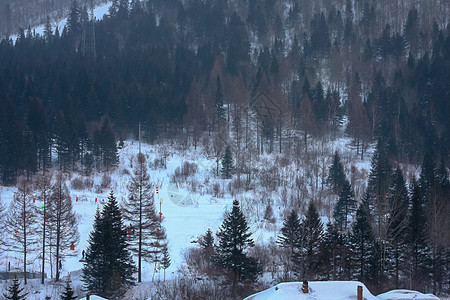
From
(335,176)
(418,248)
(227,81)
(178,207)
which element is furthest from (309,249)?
(227,81)

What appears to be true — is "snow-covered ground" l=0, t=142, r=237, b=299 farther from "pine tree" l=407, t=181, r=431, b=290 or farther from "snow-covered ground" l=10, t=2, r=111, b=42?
"snow-covered ground" l=10, t=2, r=111, b=42

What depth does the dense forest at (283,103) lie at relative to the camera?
78.8 feet

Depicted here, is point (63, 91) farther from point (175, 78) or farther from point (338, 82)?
point (338, 82)

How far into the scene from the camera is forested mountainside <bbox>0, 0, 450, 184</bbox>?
157 feet

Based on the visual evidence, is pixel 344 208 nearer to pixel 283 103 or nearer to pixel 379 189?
pixel 379 189

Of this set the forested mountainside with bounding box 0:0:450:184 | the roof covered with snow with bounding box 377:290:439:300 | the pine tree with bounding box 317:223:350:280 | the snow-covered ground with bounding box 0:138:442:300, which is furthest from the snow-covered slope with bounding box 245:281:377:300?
the forested mountainside with bounding box 0:0:450:184

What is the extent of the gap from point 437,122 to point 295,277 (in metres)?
42.0

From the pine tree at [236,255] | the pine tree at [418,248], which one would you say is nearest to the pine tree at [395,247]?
the pine tree at [418,248]

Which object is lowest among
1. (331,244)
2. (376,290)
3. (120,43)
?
(376,290)

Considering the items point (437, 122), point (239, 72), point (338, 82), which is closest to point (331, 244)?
point (437, 122)

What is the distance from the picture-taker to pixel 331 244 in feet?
74.5

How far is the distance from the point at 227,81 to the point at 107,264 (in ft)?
133

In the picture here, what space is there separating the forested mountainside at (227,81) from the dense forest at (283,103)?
24cm

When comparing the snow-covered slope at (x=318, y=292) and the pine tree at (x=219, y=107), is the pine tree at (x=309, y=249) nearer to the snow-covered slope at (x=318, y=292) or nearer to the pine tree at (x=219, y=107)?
the snow-covered slope at (x=318, y=292)
